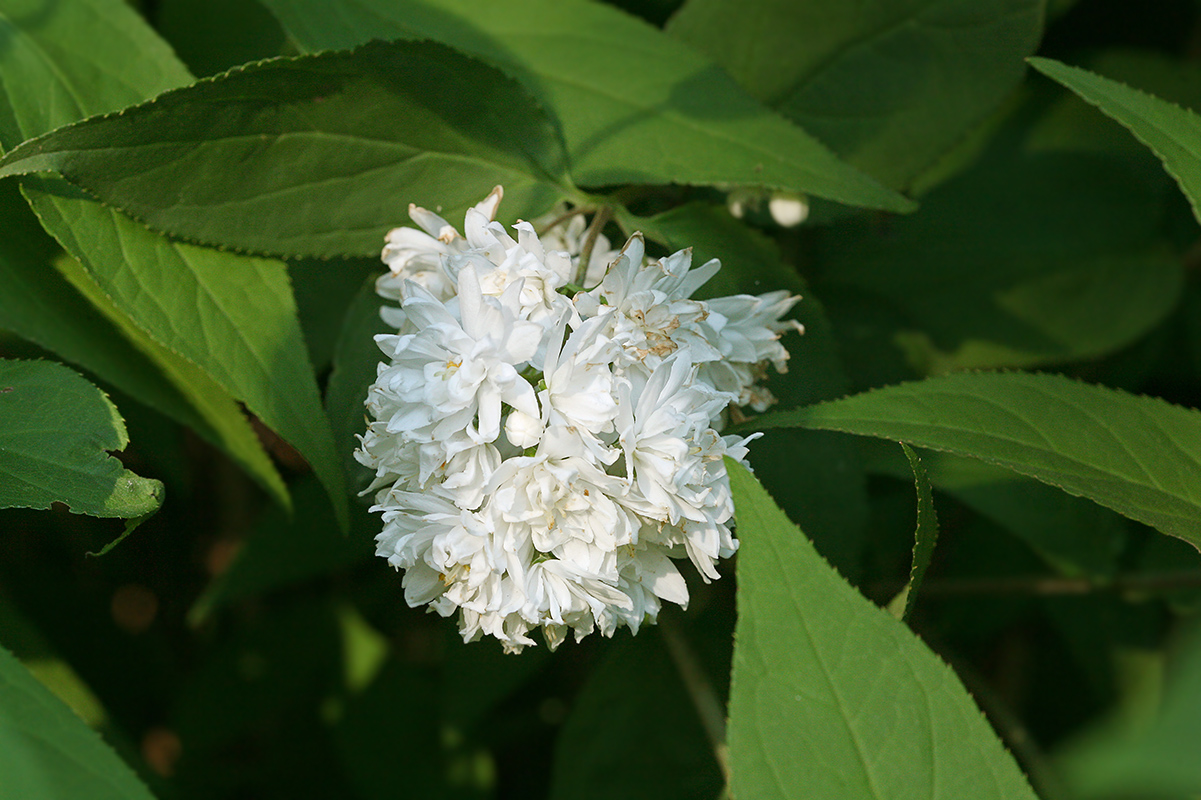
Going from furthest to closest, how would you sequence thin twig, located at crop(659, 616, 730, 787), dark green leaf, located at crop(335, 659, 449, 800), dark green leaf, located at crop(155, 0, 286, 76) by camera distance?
dark green leaf, located at crop(335, 659, 449, 800)
dark green leaf, located at crop(155, 0, 286, 76)
thin twig, located at crop(659, 616, 730, 787)

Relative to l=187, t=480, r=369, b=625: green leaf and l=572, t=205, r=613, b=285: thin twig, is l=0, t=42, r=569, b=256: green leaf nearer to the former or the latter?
l=572, t=205, r=613, b=285: thin twig

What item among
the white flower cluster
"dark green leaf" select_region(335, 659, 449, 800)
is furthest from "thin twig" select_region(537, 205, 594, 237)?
"dark green leaf" select_region(335, 659, 449, 800)

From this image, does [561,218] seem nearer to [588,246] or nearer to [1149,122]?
[588,246]

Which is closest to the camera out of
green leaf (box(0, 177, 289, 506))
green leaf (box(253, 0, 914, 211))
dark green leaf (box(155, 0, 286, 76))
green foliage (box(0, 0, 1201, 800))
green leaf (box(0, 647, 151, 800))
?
green leaf (box(0, 647, 151, 800))

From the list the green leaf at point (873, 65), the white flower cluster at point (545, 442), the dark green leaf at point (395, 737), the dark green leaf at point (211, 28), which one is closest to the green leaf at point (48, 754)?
the white flower cluster at point (545, 442)

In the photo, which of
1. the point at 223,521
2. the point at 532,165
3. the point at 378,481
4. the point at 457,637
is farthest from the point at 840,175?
the point at 223,521

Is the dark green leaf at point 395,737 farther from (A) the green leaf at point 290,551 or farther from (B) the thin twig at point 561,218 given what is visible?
(B) the thin twig at point 561,218
